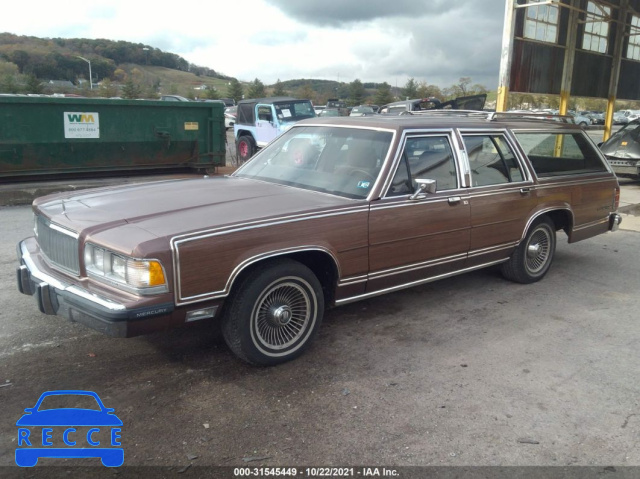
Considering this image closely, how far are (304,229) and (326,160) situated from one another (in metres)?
1.10

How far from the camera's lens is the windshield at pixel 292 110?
16.5m

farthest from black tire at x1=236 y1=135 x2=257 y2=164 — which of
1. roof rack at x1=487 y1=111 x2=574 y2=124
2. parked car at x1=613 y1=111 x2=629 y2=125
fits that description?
parked car at x1=613 y1=111 x2=629 y2=125

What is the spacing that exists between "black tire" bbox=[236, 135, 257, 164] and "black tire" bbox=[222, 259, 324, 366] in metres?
14.4

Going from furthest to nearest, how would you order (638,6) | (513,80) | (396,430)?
(638,6)
(513,80)
(396,430)

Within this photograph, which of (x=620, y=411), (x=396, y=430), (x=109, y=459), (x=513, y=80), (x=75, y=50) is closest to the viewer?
(x=109, y=459)

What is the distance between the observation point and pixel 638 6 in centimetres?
1619

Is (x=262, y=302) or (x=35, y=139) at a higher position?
(x=35, y=139)

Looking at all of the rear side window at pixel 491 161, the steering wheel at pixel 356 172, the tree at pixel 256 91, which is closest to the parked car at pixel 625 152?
the rear side window at pixel 491 161

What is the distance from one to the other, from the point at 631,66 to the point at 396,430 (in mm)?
18080

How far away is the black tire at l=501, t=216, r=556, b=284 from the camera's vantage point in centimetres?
547

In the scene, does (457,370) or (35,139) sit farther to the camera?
(35,139)

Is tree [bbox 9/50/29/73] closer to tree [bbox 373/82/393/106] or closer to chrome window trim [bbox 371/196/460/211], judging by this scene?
tree [bbox 373/82/393/106]

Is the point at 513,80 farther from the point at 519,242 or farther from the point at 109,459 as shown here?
the point at 109,459

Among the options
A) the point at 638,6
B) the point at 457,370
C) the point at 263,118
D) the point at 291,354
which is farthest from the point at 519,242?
the point at 638,6
